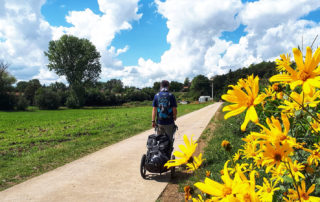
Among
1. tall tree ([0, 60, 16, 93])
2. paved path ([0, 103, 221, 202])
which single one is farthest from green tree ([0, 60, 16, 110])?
paved path ([0, 103, 221, 202])

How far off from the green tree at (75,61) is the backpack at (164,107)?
4045 cm

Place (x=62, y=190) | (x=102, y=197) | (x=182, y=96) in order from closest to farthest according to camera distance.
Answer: (x=102, y=197) → (x=62, y=190) → (x=182, y=96)

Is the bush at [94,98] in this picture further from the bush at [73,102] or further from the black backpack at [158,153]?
the black backpack at [158,153]

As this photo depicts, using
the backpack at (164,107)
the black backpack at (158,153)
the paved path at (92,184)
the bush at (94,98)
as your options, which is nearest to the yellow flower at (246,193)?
the paved path at (92,184)

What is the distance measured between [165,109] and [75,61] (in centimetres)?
4124

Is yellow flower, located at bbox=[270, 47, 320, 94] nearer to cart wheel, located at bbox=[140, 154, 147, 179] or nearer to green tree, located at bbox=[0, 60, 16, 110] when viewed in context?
cart wheel, located at bbox=[140, 154, 147, 179]

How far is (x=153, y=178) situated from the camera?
428 cm

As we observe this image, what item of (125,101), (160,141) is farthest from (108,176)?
(125,101)

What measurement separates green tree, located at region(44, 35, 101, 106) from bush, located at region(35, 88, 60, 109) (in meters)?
4.59

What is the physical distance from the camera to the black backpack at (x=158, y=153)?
155 inches

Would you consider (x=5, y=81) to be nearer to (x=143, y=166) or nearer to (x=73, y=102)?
(x=73, y=102)

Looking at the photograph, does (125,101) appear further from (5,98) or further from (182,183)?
(182,183)

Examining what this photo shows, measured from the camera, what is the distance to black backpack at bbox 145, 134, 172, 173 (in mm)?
3949

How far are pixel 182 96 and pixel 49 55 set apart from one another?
48009mm
